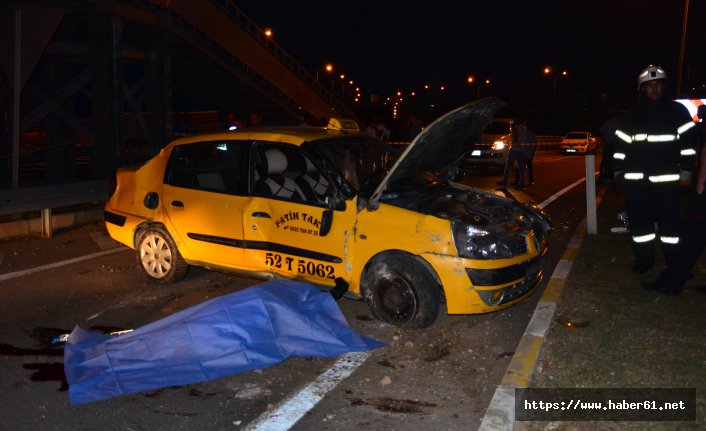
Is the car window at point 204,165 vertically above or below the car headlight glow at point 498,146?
below

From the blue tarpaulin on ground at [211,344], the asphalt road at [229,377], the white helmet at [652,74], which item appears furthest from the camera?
the white helmet at [652,74]

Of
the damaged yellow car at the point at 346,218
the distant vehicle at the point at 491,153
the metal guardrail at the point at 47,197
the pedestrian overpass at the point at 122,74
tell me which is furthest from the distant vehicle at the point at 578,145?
the damaged yellow car at the point at 346,218

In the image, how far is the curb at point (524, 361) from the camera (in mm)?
3719

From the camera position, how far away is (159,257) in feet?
22.0

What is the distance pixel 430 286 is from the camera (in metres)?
5.12

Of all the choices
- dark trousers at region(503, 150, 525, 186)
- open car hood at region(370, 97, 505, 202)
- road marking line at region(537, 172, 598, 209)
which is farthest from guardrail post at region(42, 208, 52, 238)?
dark trousers at region(503, 150, 525, 186)

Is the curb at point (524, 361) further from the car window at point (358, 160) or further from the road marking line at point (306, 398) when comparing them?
the car window at point (358, 160)

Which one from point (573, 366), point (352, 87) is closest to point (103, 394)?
point (573, 366)

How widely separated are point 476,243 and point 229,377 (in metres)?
2.10

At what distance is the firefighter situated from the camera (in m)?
6.29

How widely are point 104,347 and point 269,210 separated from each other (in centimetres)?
187

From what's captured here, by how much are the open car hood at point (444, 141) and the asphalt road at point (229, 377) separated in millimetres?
1345

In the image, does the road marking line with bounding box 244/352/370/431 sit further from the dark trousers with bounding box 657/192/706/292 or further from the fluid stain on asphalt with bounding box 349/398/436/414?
the dark trousers with bounding box 657/192/706/292

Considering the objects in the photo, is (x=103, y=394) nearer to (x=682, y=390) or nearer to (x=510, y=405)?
(x=510, y=405)
